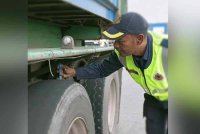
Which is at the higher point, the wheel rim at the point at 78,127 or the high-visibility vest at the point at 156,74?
the high-visibility vest at the point at 156,74

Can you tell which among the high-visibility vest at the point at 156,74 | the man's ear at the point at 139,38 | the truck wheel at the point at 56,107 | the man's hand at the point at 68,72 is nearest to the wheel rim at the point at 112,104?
the man's hand at the point at 68,72

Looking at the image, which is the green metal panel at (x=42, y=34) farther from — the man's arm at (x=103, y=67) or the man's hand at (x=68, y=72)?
the man's arm at (x=103, y=67)

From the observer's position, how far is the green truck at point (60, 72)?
6.10 feet

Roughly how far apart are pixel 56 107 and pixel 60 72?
2.33 feet

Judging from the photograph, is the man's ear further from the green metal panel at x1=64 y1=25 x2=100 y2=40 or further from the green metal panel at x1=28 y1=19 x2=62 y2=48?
the green metal panel at x1=64 y1=25 x2=100 y2=40

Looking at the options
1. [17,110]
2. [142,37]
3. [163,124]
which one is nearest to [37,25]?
[142,37]

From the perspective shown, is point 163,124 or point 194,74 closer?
point 194,74

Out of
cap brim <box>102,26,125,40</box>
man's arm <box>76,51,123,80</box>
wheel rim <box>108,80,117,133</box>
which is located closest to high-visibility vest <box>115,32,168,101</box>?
cap brim <box>102,26,125,40</box>

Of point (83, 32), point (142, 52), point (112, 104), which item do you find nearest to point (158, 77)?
point (142, 52)

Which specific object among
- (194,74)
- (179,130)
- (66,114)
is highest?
(194,74)

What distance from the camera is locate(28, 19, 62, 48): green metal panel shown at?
8.41 ft

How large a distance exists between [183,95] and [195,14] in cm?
21

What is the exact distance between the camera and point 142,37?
2.52m

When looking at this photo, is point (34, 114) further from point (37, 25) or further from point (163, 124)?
point (163, 124)
